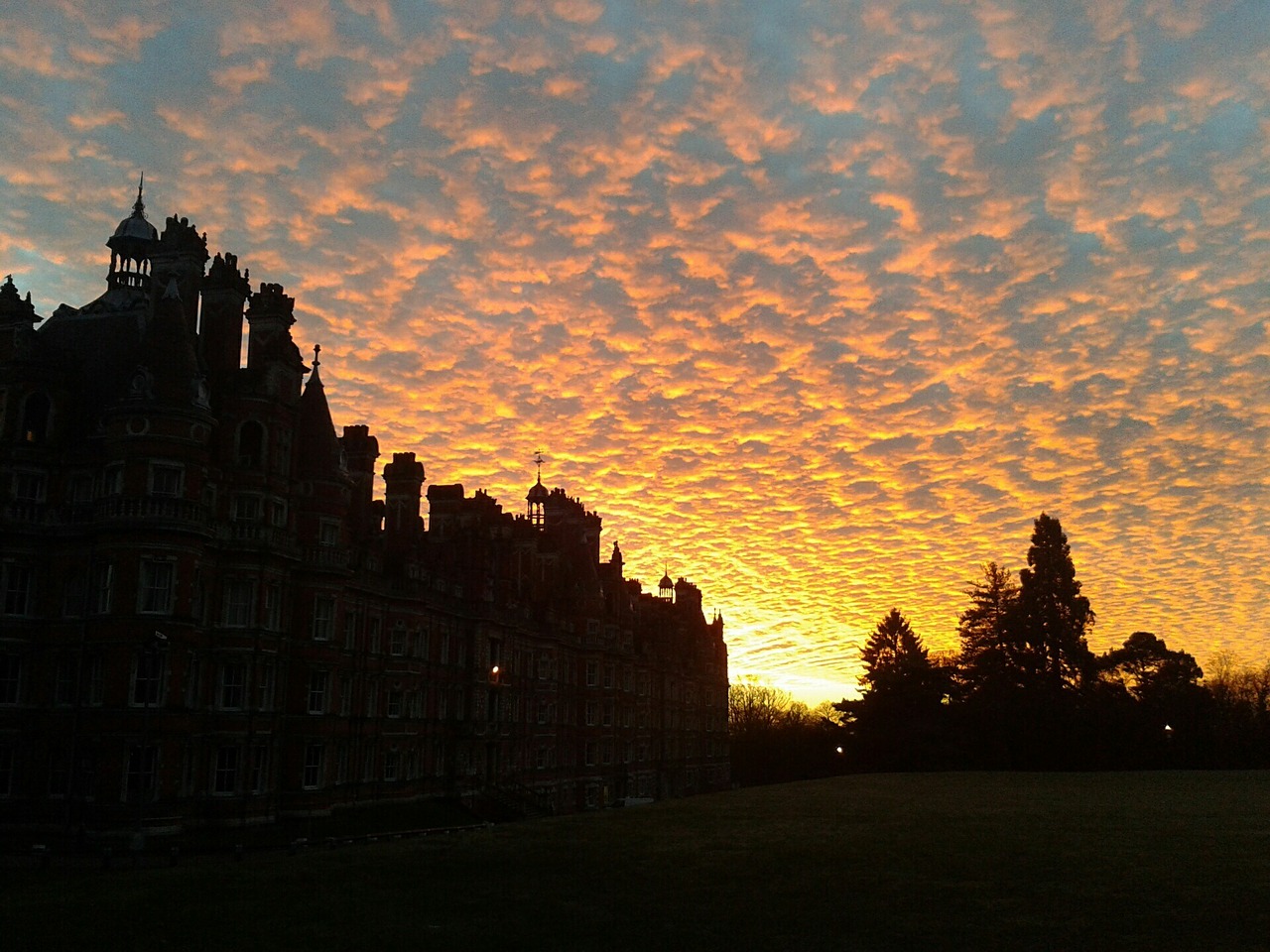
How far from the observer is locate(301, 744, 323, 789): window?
172 ft

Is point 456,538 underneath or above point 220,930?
above

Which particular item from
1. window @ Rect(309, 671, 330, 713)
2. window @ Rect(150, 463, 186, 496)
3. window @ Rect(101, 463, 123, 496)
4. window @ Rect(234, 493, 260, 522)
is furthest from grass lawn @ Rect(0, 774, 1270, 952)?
window @ Rect(234, 493, 260, 522)

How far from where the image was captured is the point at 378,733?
59.0m

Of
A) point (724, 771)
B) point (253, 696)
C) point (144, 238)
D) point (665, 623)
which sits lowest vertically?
point (724, 771)

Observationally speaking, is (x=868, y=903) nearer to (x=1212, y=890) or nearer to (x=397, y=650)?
(x=1212, y=890)

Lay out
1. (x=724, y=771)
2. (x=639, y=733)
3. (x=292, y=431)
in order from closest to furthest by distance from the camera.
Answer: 1. (x=292, y=431)
2. (x=639, y=733)
3. (x=724, y=771)

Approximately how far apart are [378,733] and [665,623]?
56895 mm

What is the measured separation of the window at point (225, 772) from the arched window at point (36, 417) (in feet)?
56.5

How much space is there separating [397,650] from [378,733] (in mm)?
5488

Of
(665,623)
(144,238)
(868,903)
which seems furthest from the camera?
(665,623)

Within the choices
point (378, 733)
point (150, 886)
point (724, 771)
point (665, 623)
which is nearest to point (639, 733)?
point (665, 623)

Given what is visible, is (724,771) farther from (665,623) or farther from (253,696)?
(253,696)

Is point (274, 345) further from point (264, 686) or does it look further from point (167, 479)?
point (264, 686)

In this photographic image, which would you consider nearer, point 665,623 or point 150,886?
point 150,886
